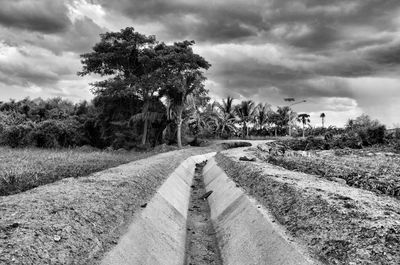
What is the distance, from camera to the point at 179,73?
117 ft

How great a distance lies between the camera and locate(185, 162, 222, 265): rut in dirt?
735 centimetres

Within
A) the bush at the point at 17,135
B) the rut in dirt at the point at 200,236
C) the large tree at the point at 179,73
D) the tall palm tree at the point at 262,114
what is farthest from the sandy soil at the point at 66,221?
the tall palm tree at the point at 262,114

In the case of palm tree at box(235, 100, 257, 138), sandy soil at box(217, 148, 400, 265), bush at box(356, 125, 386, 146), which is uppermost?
palm tree at box(235, 100, 257, 138)

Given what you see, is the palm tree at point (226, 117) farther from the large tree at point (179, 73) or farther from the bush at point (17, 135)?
the bush at point (17, 135)

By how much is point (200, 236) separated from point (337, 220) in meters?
3.86

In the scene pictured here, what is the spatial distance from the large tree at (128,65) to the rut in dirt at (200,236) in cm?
2191

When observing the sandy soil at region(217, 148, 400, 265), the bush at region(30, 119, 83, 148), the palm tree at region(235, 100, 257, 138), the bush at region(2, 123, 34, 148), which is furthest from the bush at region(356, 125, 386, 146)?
the palm tree at region(235, 100, 257, 138)

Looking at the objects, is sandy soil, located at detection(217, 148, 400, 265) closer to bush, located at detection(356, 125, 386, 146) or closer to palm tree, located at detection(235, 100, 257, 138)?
bush, located at detection(356, 125, 386, 146)

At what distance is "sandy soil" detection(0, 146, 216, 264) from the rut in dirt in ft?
4.62

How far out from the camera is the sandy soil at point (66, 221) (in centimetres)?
466

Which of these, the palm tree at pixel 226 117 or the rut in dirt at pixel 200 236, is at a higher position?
the palm tree at pixel 226 117

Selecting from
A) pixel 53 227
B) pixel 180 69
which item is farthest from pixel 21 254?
pixel 180 69

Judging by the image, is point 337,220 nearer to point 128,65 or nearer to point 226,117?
point 128,65

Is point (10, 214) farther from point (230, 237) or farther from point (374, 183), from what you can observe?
point (374, 183)
